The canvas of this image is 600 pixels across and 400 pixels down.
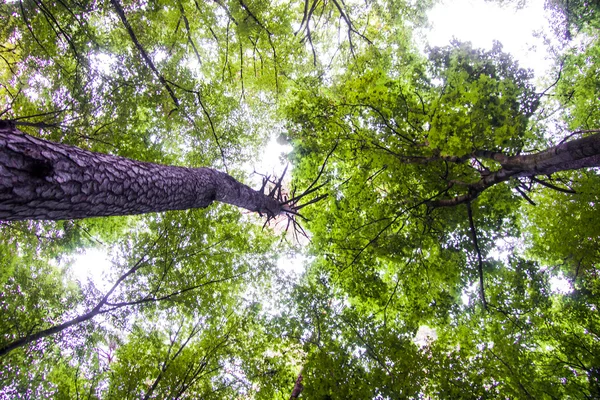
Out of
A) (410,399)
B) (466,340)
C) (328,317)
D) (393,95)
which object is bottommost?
(410,399)

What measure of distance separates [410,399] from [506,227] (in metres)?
4.00

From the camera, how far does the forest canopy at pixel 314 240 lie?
4.64 meters

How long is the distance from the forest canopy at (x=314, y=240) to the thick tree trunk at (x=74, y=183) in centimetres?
89

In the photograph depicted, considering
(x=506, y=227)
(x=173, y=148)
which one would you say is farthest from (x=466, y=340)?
(x=173, y=148)

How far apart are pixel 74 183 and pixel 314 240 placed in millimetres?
5376

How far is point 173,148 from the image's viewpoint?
7688 millimetres

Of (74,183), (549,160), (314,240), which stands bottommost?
(74,183)

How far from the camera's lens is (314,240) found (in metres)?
6.79

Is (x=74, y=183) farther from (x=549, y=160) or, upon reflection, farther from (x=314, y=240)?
(x=314, y=240)

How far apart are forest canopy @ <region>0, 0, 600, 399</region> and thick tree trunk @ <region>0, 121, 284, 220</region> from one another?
0.89m

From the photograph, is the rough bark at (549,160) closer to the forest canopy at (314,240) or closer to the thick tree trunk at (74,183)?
the forest canopy at (314,240)

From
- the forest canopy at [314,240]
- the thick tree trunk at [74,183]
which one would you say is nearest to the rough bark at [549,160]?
the forest canopy at [314,240]

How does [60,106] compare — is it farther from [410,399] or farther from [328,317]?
[410,399]

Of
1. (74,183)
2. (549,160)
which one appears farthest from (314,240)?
(74,183)
